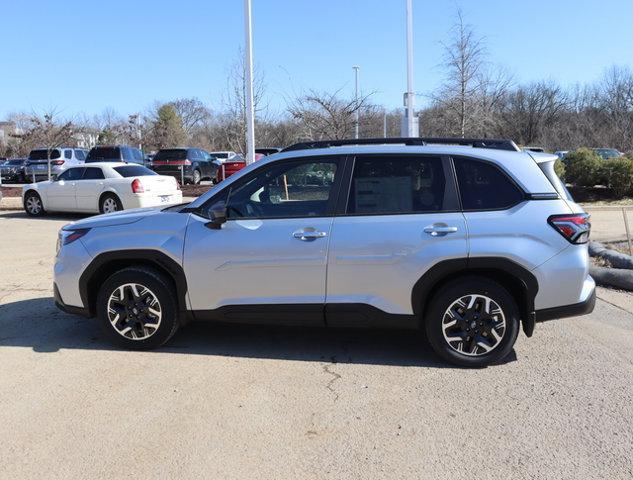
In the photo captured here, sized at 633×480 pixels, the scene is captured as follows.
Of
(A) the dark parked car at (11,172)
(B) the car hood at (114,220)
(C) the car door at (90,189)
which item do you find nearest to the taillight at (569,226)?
(B) the car hood at (114,220)

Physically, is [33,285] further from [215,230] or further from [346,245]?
[346,245]

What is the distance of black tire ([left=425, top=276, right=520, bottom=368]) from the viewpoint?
14.3 feet

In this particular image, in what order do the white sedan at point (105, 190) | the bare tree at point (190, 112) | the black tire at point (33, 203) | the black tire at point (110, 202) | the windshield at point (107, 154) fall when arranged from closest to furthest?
the white sedan at point (105, 190)
the black tire at point (110, 202)
the black tire at point (33, 203)
the windshield at point (107, 154)
the bare tree at point (190, 112)

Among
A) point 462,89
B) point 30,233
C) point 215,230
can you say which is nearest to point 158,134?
point 462,89

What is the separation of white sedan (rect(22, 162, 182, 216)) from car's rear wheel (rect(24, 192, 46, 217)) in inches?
4.2

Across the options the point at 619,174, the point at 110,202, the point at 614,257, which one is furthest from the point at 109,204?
the point at 619,174

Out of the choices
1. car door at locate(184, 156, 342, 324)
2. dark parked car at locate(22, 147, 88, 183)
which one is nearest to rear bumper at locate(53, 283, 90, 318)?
car door at locate(184, 156, 342, 324)

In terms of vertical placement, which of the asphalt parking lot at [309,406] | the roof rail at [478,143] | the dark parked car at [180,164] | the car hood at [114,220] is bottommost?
the asphalt parking lot at [309,406]

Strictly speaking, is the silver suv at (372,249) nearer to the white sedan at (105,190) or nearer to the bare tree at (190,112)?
the white sedan at (105,190)

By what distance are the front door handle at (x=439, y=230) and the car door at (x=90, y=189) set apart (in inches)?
474

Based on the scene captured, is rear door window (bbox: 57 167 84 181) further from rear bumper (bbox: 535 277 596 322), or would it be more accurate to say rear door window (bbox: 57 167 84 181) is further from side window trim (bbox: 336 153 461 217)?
rear bumper (bbox: 535 277 596 322)

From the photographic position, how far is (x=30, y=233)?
1257 centimetres

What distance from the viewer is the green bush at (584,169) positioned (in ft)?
55.1

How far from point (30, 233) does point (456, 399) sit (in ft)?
37.5
